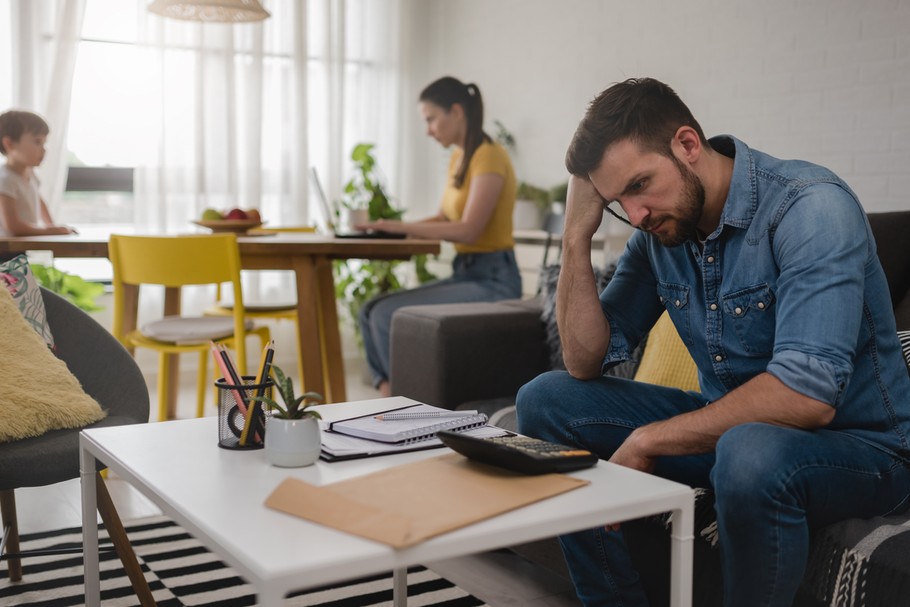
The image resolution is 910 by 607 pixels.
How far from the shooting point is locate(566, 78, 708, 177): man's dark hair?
147 centimetres

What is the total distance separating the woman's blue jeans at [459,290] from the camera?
336 cm

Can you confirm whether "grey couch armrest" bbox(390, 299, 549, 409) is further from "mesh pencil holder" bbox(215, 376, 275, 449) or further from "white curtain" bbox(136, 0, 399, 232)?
"white curtain" bbox(136, 0, 399, 232)

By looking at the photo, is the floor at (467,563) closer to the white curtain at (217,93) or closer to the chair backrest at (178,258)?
the chair backrest at (178,258)

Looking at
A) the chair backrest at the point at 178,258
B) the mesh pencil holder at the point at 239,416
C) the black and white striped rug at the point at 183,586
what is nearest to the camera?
the mesh pencil holder at the point at 239,416

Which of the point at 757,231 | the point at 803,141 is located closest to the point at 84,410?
the point at 757,231

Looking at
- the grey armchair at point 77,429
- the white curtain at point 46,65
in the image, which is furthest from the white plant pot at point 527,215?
the grey armchair at point 77,429

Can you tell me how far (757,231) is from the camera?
4.76 feet

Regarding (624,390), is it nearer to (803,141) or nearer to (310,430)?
(310,430)

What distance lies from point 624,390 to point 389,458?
0.54m

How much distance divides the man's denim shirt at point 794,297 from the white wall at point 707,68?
175 centimetres

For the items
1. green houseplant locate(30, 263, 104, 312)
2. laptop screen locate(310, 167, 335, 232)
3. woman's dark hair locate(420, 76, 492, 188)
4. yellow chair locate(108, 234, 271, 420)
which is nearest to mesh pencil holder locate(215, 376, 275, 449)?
yellow chair locate(108, 234, 271, 420)

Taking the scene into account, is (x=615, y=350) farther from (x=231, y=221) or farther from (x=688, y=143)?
(x=231, y=221)

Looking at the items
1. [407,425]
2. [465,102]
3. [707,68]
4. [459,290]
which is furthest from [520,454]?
[707,68]

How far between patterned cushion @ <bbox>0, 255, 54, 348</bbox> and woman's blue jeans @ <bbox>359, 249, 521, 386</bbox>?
1.48 m
